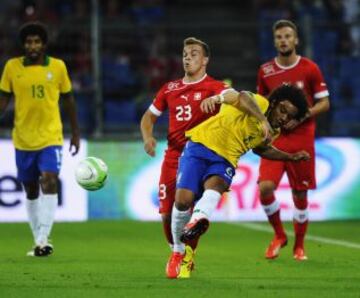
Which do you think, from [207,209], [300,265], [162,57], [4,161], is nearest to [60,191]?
[4,161]

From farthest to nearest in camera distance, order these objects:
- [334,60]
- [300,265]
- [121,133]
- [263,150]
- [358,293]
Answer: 1. [334,60]
2. [121,133]
3. [300,265]
4. [263,150]
5. [358,293]

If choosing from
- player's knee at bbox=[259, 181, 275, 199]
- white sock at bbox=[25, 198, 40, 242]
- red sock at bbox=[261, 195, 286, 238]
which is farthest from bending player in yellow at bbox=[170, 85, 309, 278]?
white sock at bbox=[25, 198, 40, 242]

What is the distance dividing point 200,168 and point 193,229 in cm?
73

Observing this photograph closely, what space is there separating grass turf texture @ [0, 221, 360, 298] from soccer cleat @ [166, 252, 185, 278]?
0.26 ft

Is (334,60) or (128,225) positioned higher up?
(334,60)

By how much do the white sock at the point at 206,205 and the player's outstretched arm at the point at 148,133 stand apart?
0.79 metres

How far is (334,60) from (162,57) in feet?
9.30

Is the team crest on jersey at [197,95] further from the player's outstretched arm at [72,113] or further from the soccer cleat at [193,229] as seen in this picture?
the player's outstretched arm at [72,113]

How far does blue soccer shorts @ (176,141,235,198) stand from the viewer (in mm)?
9562

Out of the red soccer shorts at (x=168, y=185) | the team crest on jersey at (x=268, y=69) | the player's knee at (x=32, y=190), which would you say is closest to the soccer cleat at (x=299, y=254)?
the red soccer shorts at (x=168, y=185)

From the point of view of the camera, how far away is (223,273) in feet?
33.2

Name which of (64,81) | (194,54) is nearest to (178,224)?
(194,54)

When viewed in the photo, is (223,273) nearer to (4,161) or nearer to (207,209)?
(207,209)

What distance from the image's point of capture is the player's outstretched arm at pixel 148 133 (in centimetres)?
1001
